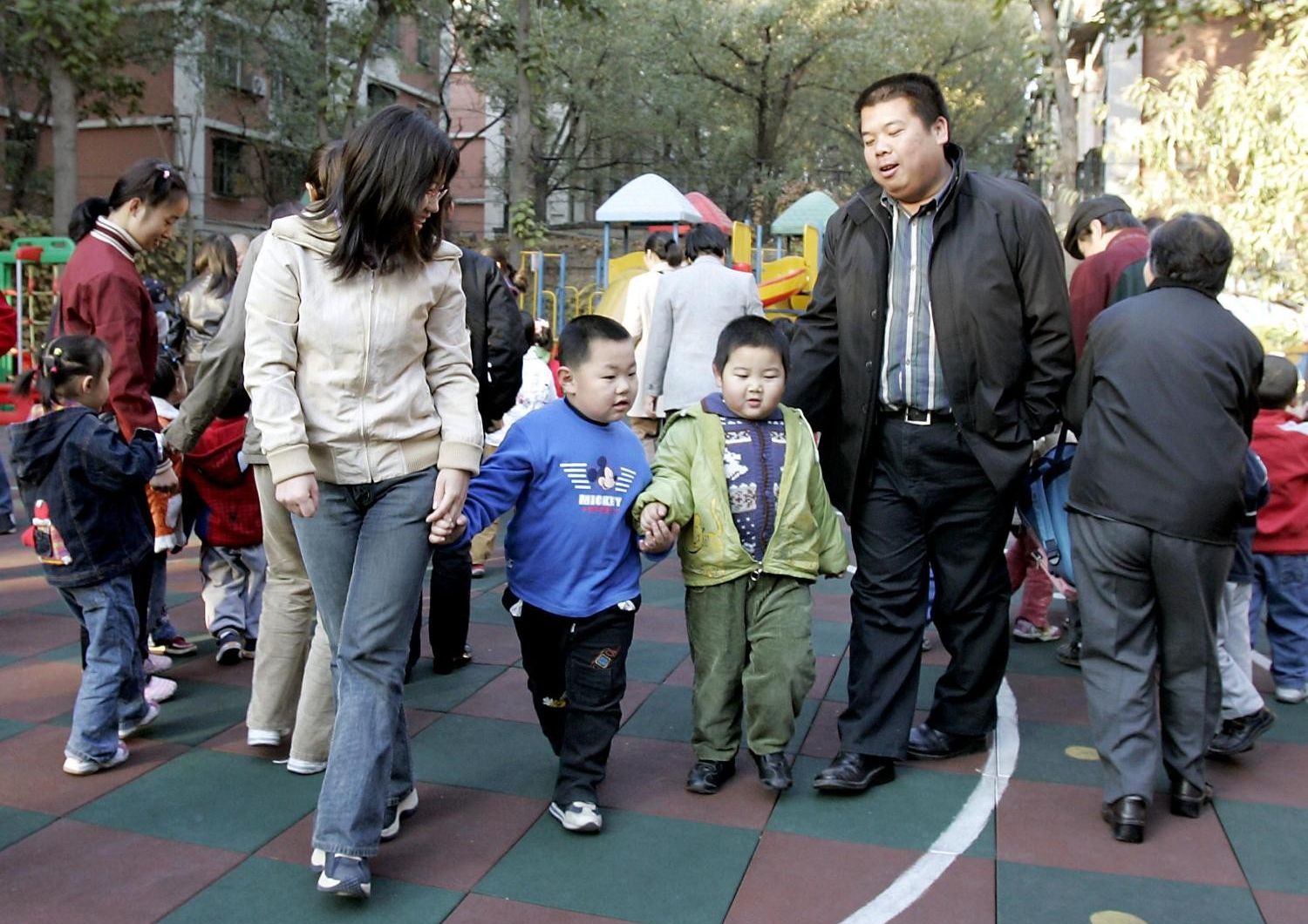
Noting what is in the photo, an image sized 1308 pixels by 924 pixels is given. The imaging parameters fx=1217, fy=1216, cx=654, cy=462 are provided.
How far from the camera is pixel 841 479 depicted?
3.89 m

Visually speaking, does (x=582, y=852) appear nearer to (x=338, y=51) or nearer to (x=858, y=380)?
(x=858, y=380)

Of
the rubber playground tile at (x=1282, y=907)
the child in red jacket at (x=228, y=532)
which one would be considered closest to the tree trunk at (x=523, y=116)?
the child in red jacket at (x=228, y=532)

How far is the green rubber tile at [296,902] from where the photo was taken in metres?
2.92

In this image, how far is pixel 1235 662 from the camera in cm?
412

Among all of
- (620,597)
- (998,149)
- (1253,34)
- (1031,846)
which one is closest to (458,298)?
(620,597)

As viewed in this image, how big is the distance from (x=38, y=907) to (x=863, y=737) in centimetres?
230

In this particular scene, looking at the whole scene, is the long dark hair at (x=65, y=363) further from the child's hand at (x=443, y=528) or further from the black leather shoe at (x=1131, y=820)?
the black leather shoe at (x=1131, y=820)

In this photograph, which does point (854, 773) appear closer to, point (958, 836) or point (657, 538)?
point (958, 836)

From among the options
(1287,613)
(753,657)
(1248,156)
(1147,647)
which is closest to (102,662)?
(753,657)

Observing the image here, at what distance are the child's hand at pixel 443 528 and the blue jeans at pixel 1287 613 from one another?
332 cm

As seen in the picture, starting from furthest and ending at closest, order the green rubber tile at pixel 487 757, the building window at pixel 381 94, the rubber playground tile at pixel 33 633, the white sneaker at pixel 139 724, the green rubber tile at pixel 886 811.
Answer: the building window at pixel 381 94 < the rubber playground tile at pixel 33 633 < the white sneaker at pixel 139 724 < the green rubber tile at pixel 487 757 < the green rubber tile at pixel 886 811

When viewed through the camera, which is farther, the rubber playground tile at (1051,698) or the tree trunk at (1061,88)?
the tree trunk at (1061,88)

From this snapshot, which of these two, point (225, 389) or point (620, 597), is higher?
point (225, 389)

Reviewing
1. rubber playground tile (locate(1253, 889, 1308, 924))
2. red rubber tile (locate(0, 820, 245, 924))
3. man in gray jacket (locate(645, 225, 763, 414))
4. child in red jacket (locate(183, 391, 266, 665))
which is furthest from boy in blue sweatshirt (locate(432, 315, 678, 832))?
man in gray jacket (locate(645, 225, 763, 414))
